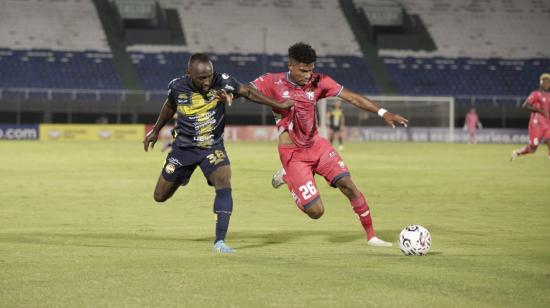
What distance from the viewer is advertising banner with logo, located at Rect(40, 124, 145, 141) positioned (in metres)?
48.6

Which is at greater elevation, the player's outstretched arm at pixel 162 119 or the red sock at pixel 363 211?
the player's outstretched arm at pixel 162 119

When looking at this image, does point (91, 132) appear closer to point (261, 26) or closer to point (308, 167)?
point (261, 26)

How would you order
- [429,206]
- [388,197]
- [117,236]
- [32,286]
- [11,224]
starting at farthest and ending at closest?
[388,197] → [429,206] → [11,224] → [117,236] → [32,286]

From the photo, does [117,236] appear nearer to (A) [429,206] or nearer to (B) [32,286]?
(B) [32,286]

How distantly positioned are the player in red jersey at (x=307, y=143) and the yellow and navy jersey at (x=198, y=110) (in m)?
0.73

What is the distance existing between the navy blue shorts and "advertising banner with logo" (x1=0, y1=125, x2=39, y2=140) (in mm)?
39314

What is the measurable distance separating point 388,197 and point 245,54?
40083 millimetres

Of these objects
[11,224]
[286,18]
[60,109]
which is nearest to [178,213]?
[11,224]

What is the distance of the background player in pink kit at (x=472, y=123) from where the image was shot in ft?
163

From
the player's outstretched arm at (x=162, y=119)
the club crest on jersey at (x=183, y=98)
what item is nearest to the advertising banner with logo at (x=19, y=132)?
the player's outstretched arm at (x=162, y=119)

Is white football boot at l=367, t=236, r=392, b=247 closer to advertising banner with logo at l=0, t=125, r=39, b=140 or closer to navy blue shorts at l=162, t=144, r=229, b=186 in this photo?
navy blue shorts at l=162, t=144, r=229, b=186

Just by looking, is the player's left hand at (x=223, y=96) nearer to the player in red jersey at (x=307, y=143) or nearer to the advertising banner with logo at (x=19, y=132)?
the player in red jersey at (x=307, y=143)

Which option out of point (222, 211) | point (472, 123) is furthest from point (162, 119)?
point (472, 123)

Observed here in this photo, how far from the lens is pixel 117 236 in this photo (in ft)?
37.6
